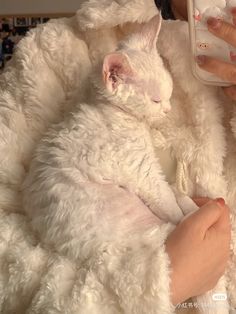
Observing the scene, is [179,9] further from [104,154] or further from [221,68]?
[104,154]

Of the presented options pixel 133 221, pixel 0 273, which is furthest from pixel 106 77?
pixel 0 273

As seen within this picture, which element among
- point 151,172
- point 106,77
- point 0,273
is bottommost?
point 0,273

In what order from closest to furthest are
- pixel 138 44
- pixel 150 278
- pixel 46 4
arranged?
1. pixel 150 278
2. pixel 138 44
3. pixel 46 4

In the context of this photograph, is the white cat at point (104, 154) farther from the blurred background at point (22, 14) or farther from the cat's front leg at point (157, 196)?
the blurred background at point (22, 14)

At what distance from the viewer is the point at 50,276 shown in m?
0.59

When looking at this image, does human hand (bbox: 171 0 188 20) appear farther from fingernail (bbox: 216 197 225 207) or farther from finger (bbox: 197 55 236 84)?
fingernail (bbox: 216 197 225 207)

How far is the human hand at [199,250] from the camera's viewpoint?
576mm

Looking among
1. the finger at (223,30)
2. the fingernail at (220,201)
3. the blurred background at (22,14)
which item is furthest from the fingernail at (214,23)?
the blurred background at (22,14)

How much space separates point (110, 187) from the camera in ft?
2.06

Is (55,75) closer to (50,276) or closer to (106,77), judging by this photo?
(106,77)

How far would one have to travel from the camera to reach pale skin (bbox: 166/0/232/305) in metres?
0.58

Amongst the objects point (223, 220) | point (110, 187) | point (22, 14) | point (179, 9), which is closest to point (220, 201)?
point (223, 220)

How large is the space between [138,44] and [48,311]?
14.9 inches

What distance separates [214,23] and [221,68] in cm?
6
